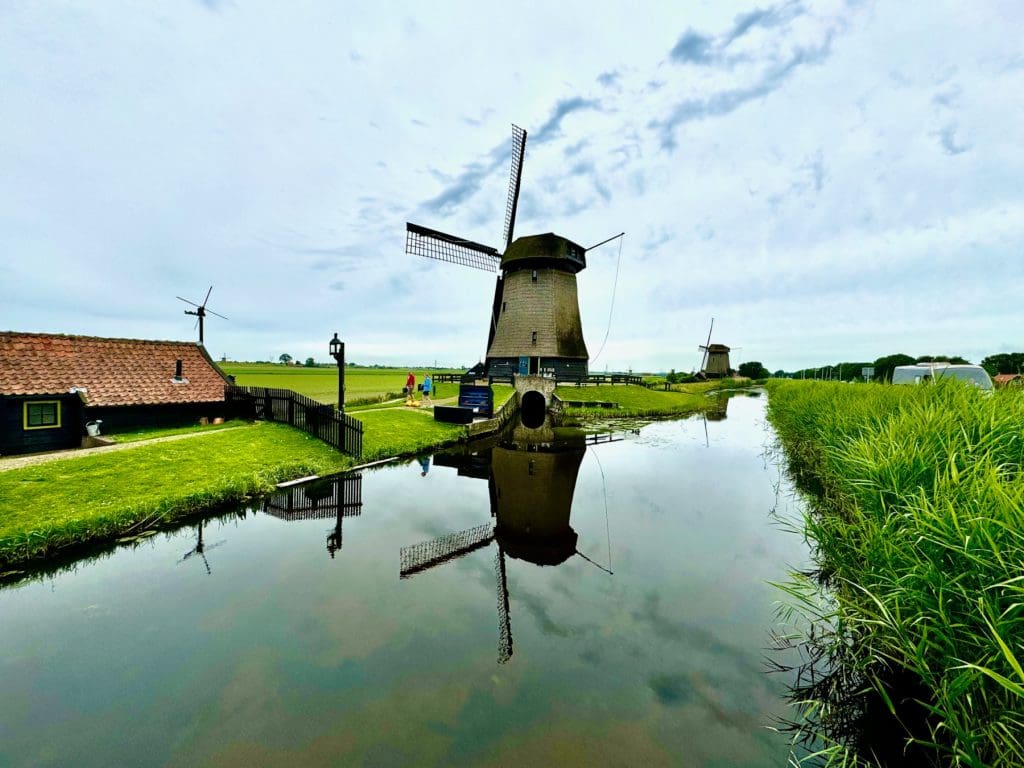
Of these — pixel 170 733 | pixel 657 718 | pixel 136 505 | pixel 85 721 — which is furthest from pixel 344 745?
pixel 136 505

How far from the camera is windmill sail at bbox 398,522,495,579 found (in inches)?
→ 295

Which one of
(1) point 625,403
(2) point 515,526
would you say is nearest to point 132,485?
(2) point 515,526

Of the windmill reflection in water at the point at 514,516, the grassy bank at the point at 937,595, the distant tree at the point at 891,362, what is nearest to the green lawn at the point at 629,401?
the windmill reflection in water at the point at 514,516

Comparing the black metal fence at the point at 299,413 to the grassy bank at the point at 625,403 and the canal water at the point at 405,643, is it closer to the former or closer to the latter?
the canal water at the point at 405,643

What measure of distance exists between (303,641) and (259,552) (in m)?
3.18

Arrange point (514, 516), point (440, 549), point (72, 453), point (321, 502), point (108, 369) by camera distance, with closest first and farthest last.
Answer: point (440, 549)
point (514, 516)
point (321, 502)
point (72, 453)
point (108, 369)

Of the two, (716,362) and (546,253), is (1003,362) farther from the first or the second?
(546,253)

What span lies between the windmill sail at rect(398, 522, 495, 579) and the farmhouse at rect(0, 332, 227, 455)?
12.4 meters

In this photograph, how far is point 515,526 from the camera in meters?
9.57

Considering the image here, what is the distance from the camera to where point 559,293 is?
1115 inches

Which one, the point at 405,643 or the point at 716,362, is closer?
the point at 405,643

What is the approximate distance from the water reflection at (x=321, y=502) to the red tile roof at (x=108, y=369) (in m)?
7.93

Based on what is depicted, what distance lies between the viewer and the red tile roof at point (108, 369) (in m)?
12.1

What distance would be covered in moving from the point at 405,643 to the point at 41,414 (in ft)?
47.2
